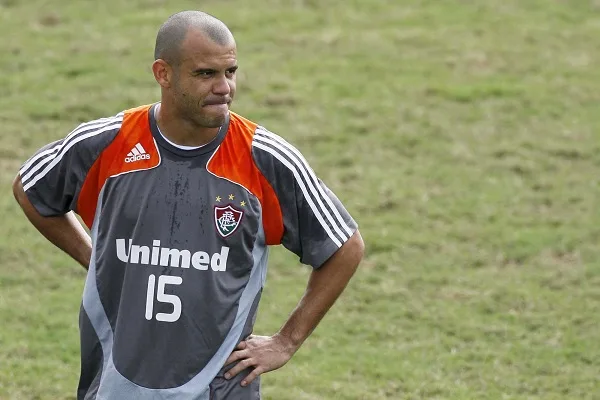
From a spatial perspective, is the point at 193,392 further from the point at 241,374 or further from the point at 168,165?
the point at 168,165

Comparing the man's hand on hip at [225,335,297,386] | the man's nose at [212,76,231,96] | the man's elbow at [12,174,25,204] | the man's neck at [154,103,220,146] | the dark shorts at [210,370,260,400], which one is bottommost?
the dark shorts at [210,370,260,400]

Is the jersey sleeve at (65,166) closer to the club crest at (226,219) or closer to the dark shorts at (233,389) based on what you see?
the club crest at (226,219)

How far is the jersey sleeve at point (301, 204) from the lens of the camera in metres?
5.08

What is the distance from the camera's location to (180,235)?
5020mm

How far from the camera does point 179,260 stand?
16.4 ft

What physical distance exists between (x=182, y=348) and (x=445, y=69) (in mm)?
8346

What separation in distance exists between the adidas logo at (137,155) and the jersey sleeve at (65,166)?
0.37ft

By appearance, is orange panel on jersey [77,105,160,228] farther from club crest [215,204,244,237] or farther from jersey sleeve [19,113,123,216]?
club crest [215,204,244,237]

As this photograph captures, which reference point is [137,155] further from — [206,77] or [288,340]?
[288,340]

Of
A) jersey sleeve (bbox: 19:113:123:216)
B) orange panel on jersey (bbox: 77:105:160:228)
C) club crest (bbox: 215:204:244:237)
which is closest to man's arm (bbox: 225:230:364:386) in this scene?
club crest (bbox: 215:204:244:237)

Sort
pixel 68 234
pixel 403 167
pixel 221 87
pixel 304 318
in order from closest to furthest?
pixel 221 87, pixel 304 318, pixel 68 234, pixel 403 167

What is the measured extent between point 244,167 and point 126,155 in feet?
1.53

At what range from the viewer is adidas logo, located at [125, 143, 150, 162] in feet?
16.6

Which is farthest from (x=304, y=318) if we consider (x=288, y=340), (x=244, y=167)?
(x=244, y=167)
